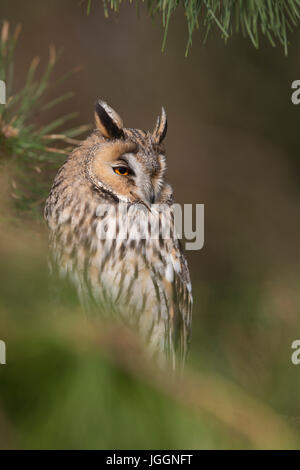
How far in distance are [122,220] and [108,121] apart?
0.24 meters

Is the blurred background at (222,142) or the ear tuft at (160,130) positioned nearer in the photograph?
A: the ear tuft at (160,130)

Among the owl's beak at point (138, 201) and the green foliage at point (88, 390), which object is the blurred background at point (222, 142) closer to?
the owl's beak at point (138, 201)

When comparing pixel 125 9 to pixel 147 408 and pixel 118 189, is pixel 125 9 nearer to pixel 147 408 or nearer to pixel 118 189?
pixel 118 189

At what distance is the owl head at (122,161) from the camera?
126 cm

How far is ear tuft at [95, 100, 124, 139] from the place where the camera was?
1247 mm

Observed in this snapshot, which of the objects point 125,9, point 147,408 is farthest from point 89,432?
point 125,9
